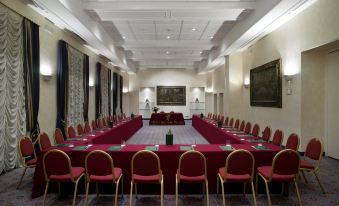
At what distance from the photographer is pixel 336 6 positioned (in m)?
4.75

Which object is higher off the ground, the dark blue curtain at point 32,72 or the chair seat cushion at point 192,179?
the dark blue curtain at point 32,72

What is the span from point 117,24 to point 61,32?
1.82 meters

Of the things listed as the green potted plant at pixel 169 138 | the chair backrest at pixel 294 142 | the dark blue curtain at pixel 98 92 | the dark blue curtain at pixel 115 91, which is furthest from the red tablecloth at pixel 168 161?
the dark blue curtain at pixel 115 91

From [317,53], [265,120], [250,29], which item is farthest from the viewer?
[265,120]

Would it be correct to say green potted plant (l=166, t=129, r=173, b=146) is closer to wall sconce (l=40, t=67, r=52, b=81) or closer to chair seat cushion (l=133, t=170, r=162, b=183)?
chair seat cushion (l=133, t=170, r=162, b=183)

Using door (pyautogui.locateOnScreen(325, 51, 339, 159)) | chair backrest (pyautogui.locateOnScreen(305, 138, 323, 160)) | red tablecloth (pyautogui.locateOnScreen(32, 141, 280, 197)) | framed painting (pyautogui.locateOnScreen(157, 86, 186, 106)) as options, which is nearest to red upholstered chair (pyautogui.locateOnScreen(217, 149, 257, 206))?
red tablecloth (pyautogui.locateOnScreen(32, 141, 280, 197))

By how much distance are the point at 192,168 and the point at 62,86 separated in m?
5.63

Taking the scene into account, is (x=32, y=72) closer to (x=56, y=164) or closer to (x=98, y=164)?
(x=56, y=164)

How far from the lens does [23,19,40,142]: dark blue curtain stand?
5371 mm

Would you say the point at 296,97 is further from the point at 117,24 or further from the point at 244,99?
the point at 117,24

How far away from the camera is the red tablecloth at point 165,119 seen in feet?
48.9

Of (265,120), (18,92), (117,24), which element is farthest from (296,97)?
(18,92)

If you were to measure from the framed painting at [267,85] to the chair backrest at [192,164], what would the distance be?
16.9 ft

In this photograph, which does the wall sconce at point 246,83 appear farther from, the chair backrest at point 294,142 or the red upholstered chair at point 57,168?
the red upholstered chair at point 57,168
